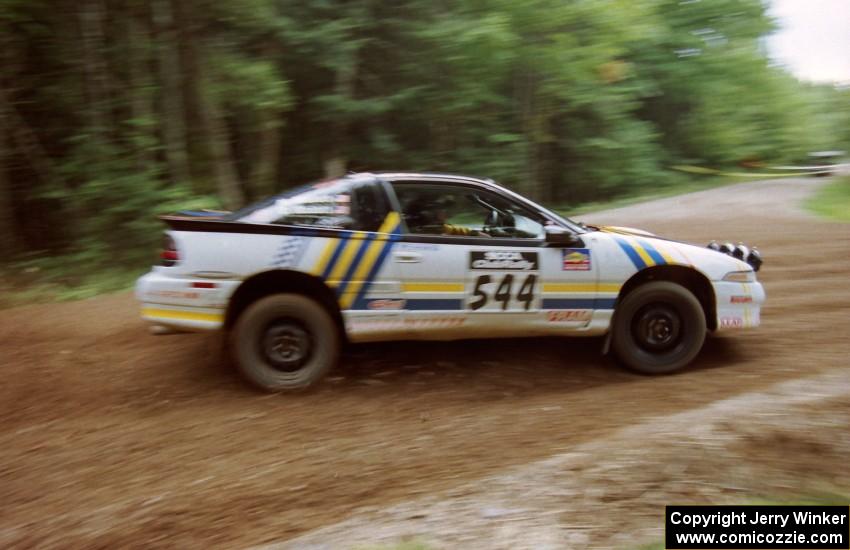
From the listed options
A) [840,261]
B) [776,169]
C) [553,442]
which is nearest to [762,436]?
[553,442]

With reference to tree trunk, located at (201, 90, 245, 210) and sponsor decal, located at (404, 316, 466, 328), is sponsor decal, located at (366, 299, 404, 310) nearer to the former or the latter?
sponsor decal, located at (404, 316, 466, 328)

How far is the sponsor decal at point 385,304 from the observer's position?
15.8ft

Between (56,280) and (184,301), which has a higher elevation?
(56,280)

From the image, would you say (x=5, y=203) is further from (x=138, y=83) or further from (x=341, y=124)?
(x=341, y=124)

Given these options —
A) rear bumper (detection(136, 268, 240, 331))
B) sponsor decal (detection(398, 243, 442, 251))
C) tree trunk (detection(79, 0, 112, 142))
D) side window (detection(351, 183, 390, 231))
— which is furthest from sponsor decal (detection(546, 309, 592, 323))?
tree trunk (detection(79, 0, 112, 142))

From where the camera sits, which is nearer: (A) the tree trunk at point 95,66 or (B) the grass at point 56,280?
(B) the grass at point 56,280

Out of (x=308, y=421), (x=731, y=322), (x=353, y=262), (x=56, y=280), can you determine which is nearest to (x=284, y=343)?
(x=308, y=421)

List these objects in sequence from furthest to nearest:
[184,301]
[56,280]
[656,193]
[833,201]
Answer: [656,193], [833,201], [56,280], [184,301]

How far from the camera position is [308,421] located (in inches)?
172

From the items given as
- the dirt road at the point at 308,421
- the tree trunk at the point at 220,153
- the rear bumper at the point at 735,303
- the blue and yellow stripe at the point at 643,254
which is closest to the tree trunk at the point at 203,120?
the tree trunk at the point at 220,153

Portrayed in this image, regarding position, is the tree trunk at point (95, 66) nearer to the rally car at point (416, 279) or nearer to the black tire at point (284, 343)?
the rally car at point (416, 279)

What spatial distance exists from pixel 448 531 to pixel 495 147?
13.6 m

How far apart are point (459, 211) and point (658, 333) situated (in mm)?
1857

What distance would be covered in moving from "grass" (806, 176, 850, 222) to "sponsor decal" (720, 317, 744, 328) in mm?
8802
